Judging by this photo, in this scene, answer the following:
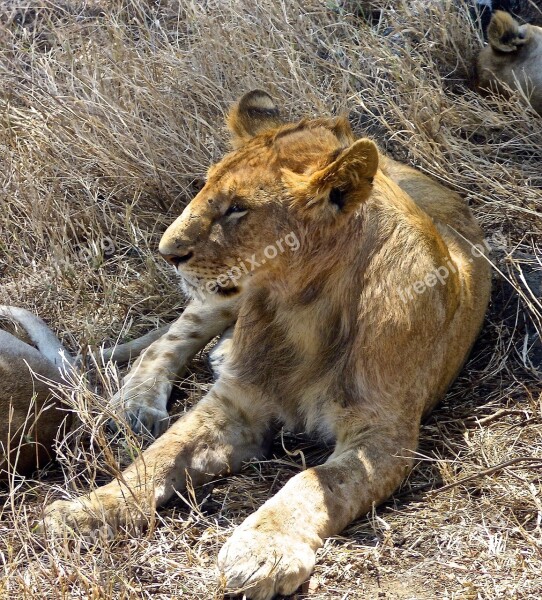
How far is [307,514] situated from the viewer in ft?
8.91

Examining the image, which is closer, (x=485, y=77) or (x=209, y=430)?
(x=209, y=430)

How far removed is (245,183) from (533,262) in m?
1.28

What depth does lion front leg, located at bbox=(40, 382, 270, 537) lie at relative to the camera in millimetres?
2826

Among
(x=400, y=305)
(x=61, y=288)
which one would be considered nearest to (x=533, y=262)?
(x=400, y=305)

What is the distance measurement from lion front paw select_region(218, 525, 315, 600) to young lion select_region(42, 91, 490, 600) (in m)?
0.06

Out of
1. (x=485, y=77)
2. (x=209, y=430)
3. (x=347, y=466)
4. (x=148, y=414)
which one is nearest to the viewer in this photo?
(x=347, y=466)

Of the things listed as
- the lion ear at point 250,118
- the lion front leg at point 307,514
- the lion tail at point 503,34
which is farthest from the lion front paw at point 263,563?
the lion tail at point 503,34

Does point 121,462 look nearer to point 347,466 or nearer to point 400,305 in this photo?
point 347,466

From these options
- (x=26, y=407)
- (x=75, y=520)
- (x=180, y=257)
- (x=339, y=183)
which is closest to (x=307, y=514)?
(x=75, y=520)

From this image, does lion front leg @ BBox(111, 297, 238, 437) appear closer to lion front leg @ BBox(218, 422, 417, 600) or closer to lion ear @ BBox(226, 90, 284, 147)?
lion ear @ BBox(226, 90, 284, 147)

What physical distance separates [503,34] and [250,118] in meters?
1.92

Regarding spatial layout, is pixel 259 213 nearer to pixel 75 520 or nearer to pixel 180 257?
pixel 180 257

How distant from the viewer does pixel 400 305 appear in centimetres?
303

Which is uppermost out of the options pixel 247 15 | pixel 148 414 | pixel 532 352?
pixel 247 15
